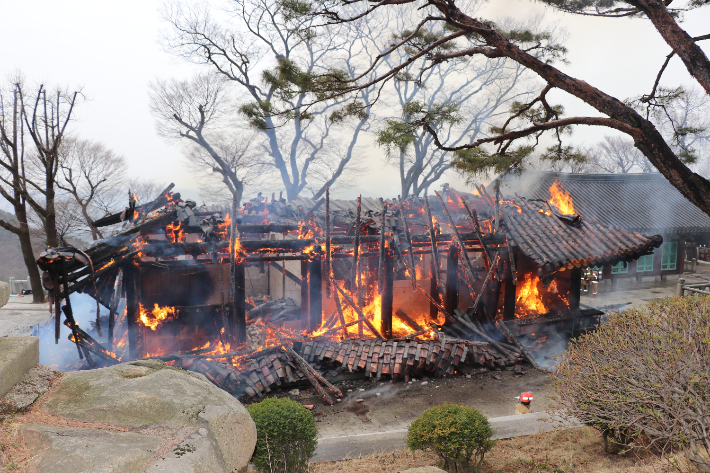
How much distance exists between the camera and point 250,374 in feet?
33.1

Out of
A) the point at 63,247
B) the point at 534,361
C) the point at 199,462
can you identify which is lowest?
the point at 534,361

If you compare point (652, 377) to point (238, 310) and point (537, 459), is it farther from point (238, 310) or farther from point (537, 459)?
point (238, 310)

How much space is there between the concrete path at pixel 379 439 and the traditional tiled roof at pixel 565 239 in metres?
5.75

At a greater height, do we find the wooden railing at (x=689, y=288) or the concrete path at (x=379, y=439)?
the wooden railing at (x=689, y=288)

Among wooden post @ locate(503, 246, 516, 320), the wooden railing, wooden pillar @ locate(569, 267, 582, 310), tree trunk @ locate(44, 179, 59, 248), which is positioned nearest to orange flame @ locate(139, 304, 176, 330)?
wooden post @ locate(503, 246, 516, 320)

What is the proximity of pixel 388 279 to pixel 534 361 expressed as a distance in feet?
16.0

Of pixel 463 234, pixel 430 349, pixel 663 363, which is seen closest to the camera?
pixel 663 363

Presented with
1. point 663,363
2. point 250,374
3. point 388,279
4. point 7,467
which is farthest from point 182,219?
point 663,363

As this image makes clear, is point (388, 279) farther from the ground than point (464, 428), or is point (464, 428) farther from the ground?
point (388, 279)

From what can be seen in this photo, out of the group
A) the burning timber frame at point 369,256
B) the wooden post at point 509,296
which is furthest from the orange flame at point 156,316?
the wooden post at point 509,296

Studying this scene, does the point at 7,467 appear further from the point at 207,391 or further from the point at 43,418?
the point at 207,391

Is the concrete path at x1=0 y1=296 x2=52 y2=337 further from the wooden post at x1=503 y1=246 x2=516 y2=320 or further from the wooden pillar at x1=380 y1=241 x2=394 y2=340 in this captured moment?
the wooden post at x1=503 y1=246 x2=516 y2=320

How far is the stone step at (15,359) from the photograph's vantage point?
12.1 ft

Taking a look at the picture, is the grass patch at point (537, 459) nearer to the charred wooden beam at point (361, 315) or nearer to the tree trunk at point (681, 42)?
the charred wooden beam at point (361, 315)
